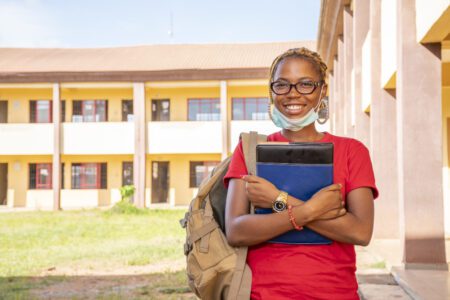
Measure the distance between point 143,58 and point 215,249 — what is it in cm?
2532

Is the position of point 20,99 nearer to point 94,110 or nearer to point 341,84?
point 94,110

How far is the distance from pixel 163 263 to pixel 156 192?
17826 mm

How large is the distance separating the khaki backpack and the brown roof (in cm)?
2241

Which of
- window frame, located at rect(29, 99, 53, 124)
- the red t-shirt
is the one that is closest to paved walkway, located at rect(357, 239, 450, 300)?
the red t-shirt

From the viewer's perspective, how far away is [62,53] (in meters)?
28.2

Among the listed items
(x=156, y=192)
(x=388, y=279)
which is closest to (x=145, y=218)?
(x=156, y=192)

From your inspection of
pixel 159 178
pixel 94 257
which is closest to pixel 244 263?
pixel 94 257

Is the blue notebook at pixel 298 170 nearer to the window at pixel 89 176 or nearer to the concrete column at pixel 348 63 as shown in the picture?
the concrete column at pixel 348 63

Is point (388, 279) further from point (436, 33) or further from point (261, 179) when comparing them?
point (261, 179)

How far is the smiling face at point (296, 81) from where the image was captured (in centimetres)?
187

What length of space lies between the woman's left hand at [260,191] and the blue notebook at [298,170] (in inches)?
1.3

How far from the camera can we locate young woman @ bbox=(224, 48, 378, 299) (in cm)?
170

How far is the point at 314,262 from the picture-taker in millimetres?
1716

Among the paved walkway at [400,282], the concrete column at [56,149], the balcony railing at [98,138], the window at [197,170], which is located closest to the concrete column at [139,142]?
the balcony railing at [98,138]
